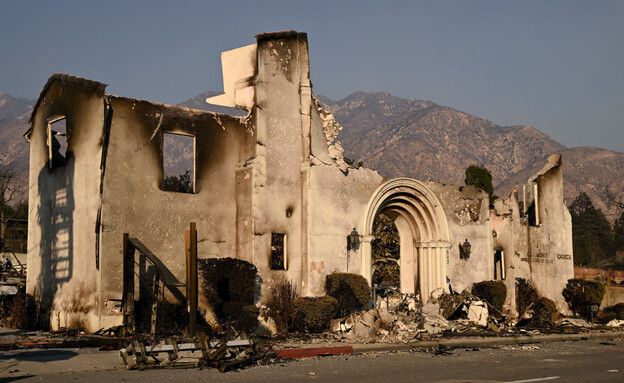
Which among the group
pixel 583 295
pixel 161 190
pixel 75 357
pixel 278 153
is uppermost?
pixel 278 153

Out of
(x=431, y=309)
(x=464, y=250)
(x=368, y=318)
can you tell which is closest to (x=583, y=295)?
(x=464, y=250)

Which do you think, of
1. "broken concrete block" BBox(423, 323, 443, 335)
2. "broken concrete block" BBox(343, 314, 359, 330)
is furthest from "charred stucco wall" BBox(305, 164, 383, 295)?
"broken concrete block" BBox(423, 323, 443, 335)

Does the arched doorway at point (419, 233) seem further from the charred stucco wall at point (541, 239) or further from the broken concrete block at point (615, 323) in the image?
the broken concrete block at point (615, 323)

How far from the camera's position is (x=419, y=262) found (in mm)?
22250

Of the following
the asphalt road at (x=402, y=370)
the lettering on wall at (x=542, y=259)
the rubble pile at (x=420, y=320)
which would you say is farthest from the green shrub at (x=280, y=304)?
the lettering on wall at (x=542, y=259)

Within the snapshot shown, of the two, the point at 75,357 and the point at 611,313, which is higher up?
the point at 75,357

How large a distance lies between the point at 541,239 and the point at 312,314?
39.2 feet

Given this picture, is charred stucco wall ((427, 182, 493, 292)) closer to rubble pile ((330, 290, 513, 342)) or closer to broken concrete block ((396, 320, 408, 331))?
rubble pile ((330, 290, 513, 342))

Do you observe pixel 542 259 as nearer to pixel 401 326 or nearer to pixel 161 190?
pixel 401 326

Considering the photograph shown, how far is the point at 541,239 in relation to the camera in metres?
25.2

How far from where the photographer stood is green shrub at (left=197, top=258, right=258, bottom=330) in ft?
53.0

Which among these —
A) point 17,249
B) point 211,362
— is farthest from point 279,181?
point 17,249

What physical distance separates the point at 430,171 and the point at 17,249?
133 metres

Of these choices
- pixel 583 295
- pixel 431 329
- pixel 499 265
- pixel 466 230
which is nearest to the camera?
pixel 431 329
